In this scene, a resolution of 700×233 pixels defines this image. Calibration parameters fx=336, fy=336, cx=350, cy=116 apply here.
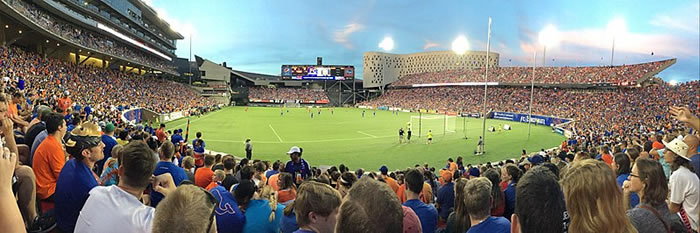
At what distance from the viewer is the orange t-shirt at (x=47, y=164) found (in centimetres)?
453

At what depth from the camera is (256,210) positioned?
4328 millimetres

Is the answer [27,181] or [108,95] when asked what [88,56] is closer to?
[108,95]

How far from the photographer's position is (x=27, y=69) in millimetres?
27766

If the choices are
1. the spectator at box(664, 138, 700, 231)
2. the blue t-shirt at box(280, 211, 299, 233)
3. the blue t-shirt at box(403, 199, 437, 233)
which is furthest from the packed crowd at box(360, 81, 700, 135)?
the blue t-shirt at box(280, 211, 299, 233)

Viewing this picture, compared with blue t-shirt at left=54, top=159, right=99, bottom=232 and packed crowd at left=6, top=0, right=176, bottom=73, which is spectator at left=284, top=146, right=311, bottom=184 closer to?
blue t-shirt at left=54, top=159, right=99, bottom=232

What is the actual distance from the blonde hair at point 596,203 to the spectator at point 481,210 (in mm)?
903

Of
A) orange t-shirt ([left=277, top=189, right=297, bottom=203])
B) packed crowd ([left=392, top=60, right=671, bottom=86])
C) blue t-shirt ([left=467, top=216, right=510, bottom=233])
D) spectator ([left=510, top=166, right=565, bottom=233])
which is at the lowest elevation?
orange t-shirt ([left=277, top=189, right=297, bottom=203])

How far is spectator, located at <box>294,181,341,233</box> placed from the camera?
272 cm

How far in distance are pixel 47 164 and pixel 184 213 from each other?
4271mm

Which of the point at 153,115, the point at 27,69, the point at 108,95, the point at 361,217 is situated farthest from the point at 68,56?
the point at 361,217

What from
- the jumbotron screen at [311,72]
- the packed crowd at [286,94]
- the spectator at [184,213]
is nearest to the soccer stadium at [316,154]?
the spectator at [184,213]

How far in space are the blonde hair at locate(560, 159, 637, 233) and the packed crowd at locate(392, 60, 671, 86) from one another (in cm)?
6420

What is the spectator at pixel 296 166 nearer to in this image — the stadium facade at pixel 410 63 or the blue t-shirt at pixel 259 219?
the blue t-shirt at pixel 259 219

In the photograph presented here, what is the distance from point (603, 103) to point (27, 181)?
6234cm
